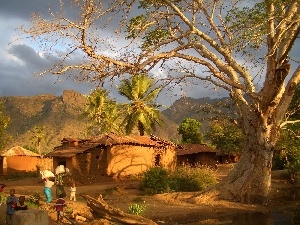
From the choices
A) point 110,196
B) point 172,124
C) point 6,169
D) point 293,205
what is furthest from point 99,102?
point 172,124

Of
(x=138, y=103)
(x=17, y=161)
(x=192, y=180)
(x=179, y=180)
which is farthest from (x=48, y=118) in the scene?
(x=192, y=180)

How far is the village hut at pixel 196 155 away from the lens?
4169 cm

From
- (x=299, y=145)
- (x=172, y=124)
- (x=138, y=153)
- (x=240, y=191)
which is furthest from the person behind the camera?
(x=172, y=124)

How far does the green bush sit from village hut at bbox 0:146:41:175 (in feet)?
78.8

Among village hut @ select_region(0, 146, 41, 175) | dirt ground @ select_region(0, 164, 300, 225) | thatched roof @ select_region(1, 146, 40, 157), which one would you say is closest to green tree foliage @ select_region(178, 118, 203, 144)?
village hut @ select_region(0, 146, 41, 175)

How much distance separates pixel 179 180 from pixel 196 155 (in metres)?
20.1

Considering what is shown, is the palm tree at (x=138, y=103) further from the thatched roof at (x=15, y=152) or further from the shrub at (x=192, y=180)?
the shrub at (x=192, y=180)

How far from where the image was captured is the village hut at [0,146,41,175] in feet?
143

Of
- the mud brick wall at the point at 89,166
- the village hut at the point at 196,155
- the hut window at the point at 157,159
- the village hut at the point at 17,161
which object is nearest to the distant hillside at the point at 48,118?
the village hut at the point at 17,161

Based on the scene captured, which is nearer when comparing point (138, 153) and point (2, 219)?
point (2, 219)

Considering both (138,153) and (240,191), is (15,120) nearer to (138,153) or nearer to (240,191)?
(138,153)

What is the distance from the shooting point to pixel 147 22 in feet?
52.0

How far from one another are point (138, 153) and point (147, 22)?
15884 mm

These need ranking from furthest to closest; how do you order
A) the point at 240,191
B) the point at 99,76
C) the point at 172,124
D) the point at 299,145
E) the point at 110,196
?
the point at 172,124, the point at 299,145, the point at 110,196, the point at 240,191, the point at 99,76
